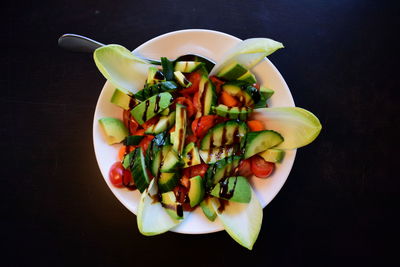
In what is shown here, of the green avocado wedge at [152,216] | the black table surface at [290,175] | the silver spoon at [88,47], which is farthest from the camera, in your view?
the black table surface at [290,175]

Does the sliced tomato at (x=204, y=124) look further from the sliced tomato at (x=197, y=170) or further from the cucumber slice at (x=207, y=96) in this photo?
the sliced tomato at (x=197, y=170)

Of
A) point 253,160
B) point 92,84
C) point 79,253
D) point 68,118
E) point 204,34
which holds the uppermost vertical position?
point 204,34

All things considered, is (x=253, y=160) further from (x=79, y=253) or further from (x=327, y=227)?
(x=79, y=253)

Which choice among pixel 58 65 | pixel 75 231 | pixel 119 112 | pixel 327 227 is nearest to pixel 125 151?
pixel 119 112

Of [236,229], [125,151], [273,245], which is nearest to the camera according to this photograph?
[236,229]

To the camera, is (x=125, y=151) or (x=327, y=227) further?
(x=327, y=227)

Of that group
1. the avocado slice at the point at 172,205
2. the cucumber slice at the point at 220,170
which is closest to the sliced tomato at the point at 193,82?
the cucumber slice at the point at 220,170
